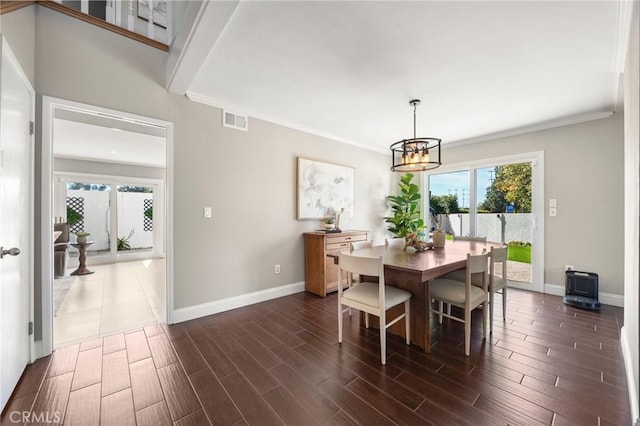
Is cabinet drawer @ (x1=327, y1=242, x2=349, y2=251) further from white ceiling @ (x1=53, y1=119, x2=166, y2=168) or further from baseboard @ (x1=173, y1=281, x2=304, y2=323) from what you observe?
white ceiling @ (x1=53, y1=119, x2=166, y2=168)

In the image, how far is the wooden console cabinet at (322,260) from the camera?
355 centimetres

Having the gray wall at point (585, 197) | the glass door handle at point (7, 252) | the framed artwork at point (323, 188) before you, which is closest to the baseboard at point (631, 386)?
the gray wall at point (585, 197)

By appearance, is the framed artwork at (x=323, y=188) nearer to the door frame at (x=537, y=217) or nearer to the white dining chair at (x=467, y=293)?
the white dining chair at (x=467, y=293)

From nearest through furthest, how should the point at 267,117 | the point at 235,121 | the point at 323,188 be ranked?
the point at 235,121, the point at 267,117, the point at 323,188

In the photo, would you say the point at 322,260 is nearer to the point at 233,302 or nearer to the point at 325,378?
the point at 233,302

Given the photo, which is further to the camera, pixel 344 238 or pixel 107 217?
pixel 107 217

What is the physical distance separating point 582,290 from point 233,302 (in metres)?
4.44

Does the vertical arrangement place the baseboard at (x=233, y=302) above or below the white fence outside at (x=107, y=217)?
below

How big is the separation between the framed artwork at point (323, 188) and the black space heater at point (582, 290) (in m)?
3.16

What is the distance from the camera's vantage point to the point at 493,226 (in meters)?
4.34

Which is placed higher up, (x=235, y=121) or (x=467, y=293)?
(x=235, y=121)

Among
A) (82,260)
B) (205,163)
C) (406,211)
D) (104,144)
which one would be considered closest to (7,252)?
(205,163)

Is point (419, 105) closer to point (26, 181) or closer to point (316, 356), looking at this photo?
point (316, 356)

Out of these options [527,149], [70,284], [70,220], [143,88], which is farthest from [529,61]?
[70,220]
